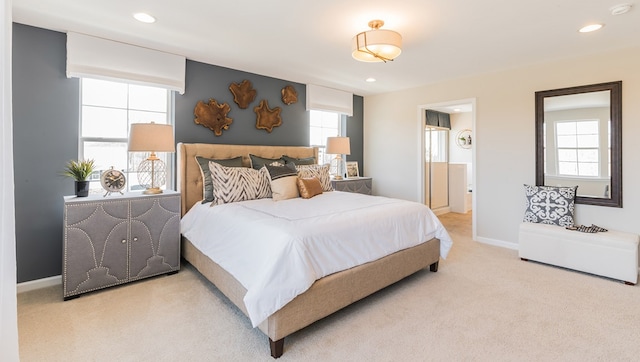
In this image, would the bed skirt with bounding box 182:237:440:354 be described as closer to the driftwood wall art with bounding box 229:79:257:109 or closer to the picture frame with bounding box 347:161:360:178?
the driftwood wall art with bounding box 229:79:257:109

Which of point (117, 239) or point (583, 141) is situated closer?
point (117, 239)

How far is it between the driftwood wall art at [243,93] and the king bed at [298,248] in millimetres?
950

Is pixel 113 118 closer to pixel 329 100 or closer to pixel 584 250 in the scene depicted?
pixel 329 100

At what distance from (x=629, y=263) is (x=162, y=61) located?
16.5 ft

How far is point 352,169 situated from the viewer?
5445 mm

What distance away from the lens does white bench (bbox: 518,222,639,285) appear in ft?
9.57

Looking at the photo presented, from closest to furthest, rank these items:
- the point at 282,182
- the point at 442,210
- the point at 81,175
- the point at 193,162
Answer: the point at 81,175 → the point at 282,182 → the point at 193,162 → the point at 442,210

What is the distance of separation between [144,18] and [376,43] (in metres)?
1.92

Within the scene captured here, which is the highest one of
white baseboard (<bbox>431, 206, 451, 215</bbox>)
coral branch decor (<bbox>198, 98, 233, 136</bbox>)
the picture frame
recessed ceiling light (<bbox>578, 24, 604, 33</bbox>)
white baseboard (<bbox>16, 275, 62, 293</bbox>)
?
recessed ceiling light (<bbox>578, 24, 604, 33</bbox>)

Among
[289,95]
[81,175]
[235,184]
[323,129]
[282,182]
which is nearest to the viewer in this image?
[81,175]

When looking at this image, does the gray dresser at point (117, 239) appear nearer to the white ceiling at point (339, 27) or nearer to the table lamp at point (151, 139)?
the table lamp at point (151, 139)

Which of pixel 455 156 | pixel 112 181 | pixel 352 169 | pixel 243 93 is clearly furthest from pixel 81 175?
pixel 455 156

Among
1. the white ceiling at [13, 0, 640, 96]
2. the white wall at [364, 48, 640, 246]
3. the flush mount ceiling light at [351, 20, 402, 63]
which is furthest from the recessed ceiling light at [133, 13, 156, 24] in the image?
the white wall at [364, 48, 640, 246]

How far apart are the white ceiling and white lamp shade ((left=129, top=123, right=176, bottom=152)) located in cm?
86
